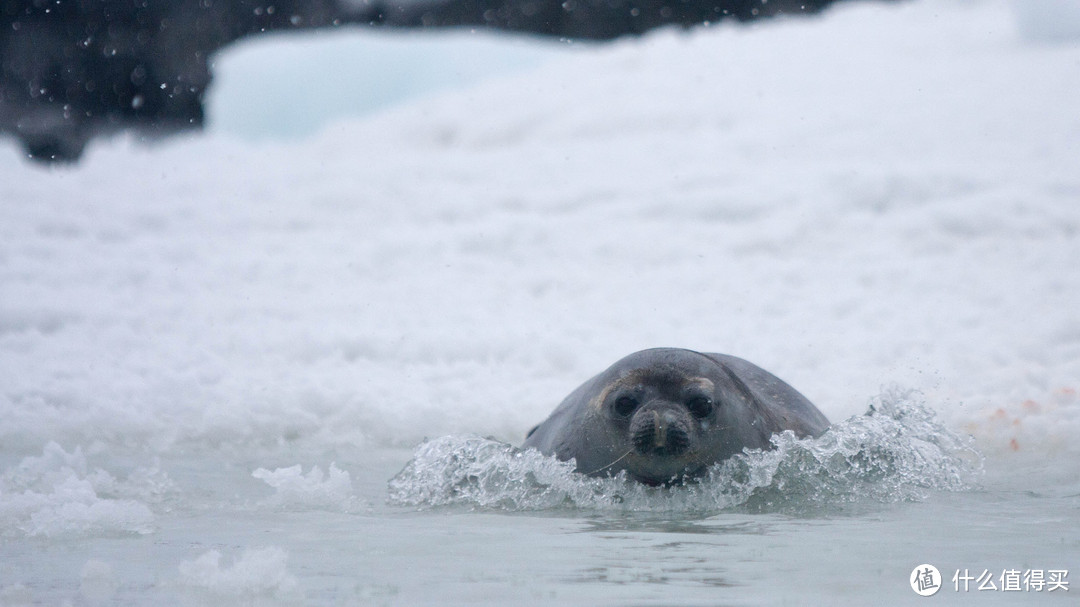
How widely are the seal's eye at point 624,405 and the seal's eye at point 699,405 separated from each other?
0.64 ft

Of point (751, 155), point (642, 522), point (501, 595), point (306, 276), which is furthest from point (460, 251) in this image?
point (501, 595)

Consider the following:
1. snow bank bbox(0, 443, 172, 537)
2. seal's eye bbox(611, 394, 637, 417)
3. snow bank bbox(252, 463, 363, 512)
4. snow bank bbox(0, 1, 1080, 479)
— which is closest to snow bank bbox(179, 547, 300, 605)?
snow bank bbox(0, 443, 172, 537)

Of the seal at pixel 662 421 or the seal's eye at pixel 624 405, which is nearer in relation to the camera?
the seal at pixel 662 421

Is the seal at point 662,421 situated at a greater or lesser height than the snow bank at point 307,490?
greater

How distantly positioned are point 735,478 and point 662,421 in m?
0.36

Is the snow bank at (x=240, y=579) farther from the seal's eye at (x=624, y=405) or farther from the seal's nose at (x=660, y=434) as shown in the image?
the seal's eye at (x=624, y=405)

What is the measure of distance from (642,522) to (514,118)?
10.3 metres

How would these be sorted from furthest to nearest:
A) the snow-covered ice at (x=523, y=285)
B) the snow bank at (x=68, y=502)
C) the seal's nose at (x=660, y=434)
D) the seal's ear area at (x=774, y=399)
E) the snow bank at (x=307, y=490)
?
the seal's ear area at (x=774, y=399) < the snow bank at (x=307, y=490) < the seal's nose at (x=660, y=434) < the snow-covered ice at (x=523, y=285) < the snow bank at (x=68, y=502)

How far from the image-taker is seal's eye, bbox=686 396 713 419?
Answer: 13.3 feet

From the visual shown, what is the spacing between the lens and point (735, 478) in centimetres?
401

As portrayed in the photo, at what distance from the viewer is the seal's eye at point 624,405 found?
410 cm

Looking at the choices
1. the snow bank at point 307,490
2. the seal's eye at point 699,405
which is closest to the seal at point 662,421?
the seal's eye at point 699,405

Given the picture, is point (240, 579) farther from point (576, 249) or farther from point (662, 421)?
point (576, 249)

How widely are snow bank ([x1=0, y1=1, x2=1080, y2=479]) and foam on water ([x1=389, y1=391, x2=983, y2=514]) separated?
0.67 metres
